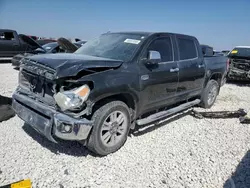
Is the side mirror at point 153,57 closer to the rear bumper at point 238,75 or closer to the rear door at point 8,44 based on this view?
the rear bumper at point 238,75

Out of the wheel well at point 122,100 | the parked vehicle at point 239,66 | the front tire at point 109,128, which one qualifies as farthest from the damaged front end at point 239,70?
the front tire at point 109,128

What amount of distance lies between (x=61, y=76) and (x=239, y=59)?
9962mm

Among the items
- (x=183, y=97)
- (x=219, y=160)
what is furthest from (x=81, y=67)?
(x=183, y=97)

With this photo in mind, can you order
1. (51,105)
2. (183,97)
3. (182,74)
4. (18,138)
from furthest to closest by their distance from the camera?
(183,97) → (182,74) → (18,138) → (51,105)

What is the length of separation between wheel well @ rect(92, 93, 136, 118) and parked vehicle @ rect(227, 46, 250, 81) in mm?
8456

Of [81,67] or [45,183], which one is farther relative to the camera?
[81,67]

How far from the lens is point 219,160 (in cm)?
367

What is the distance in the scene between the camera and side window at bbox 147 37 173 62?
440 centimetres

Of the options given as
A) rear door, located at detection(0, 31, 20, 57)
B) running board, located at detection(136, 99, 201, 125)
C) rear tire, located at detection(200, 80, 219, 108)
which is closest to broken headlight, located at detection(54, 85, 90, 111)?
running board, located at detection(136, 99, 201, 125)

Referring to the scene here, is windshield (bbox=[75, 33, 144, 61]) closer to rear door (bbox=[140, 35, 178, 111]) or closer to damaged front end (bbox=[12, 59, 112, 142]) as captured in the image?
rear door (bbox=[140, 35, 178, 111])

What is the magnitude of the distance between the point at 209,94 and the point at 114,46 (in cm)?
337

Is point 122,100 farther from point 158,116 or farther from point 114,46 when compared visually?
point 114,46

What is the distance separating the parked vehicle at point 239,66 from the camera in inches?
420

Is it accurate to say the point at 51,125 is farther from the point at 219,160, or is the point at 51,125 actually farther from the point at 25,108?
the point at 219,160
